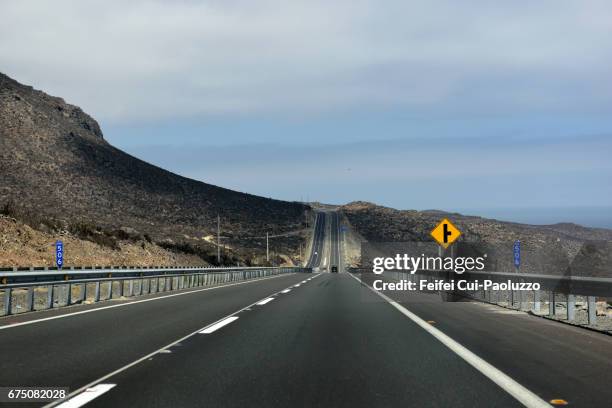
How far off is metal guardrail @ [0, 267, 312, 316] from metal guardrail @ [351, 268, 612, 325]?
1148cm

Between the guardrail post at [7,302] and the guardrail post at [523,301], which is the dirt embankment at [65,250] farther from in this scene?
the guardrail post at [523,301]

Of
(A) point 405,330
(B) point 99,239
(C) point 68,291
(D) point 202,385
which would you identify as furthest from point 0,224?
(D) point 202,385

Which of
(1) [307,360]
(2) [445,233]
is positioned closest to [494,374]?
(1) [307,360]

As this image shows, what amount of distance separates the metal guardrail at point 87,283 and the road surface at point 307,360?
1054 millimetres

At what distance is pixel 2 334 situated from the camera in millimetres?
12055

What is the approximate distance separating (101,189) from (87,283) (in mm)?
89104

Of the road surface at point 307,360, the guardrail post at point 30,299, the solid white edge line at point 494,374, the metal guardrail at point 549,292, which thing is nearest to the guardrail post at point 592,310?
the metal guardrail at point 549,292

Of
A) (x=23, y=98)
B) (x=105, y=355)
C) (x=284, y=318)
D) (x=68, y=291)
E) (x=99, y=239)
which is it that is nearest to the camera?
(x=105, y=355)

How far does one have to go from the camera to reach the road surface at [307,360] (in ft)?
23.0

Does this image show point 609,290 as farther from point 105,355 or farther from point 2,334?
point 2,334

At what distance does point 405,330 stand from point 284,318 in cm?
326

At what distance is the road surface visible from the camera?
7.00 metres

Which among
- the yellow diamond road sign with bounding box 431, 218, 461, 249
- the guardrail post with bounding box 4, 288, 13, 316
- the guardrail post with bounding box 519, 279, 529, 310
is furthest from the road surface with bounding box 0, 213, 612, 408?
the yellow diamond road sign with bounding box 431, 218, 461, 249

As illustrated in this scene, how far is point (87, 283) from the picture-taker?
21719 millimetres
